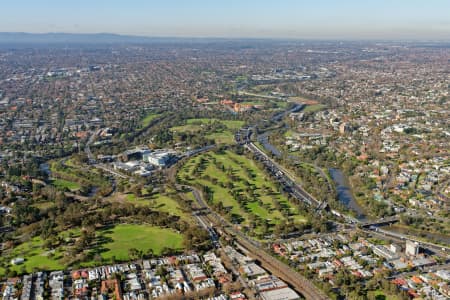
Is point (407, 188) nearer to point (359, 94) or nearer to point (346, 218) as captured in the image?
point (346, 218)

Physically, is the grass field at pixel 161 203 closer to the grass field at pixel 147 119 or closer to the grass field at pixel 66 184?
the grass field at pixel 66 184

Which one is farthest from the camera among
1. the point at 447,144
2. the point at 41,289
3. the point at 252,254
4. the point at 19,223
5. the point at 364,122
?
the point at 364,122

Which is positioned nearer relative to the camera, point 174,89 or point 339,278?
point 339,278

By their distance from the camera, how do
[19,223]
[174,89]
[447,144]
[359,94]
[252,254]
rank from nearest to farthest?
1. [252,254]
2. [19,223]
3. [447,144]
4. [359,94]
5. [174,89]

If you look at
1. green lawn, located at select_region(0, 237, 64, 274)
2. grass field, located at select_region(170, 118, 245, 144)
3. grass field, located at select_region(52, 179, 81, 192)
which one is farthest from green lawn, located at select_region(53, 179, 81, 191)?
grass field, located at select_region(170, 118, 245, 144)

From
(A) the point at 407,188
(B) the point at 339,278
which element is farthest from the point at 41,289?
(A) the point at 407,188

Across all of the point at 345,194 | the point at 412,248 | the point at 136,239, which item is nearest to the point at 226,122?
the point at 345,194
